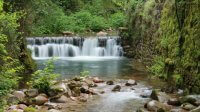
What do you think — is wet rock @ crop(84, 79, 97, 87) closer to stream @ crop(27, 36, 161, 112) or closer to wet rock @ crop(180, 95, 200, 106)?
stream @ crop(27, 36, 161, 112)

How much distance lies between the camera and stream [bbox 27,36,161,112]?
1006 centimetres

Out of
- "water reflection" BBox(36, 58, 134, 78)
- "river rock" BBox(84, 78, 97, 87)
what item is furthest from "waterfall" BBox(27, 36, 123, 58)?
"river rock" BBox(84, 78, 97, 87)

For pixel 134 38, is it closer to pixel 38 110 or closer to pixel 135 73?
pixel 135 73

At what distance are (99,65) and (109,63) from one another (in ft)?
2.73

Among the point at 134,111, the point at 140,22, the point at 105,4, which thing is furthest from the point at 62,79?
the point at 105,4

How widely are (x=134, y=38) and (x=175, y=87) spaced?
900cm

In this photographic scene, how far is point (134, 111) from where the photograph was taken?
9.22 m

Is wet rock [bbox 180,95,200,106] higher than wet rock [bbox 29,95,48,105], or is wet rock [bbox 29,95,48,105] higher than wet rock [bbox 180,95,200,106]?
wet rock [bbox 180,95,200,106]

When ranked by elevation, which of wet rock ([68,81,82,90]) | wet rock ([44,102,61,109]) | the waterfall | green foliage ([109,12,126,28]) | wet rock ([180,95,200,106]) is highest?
green foliage ([109,12,126,28])

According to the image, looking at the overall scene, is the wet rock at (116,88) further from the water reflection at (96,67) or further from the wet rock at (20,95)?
the wet rock at (20,95)

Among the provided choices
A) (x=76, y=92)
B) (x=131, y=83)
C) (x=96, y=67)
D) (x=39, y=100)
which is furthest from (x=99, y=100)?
(x=96, y=67)

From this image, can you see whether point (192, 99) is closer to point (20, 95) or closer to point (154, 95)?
point (154, 95)

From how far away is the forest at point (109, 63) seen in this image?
378 inches

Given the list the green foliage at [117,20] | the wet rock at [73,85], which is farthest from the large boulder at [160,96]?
the green foliage at [117,20]
